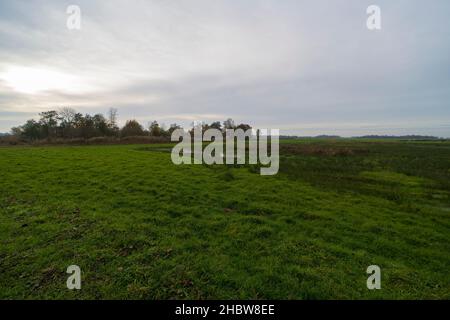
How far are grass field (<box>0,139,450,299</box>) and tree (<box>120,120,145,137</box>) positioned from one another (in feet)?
229

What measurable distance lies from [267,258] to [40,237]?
6438mm

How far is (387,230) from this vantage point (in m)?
6.76

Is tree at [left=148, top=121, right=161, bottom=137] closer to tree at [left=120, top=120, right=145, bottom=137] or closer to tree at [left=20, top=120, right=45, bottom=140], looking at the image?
tree at [left=120, top=120, right=145, bottom=137]

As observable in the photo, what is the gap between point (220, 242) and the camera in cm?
593

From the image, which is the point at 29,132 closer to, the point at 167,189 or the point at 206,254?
the point at 167,189

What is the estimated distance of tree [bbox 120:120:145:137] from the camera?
7640 cm

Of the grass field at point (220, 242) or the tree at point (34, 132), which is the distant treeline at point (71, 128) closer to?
the tree at point (34, 132)

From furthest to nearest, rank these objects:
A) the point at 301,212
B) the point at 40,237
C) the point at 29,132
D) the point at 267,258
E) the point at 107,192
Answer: the point at 29,132, the point at 107,192, the point at 301,212, the point at 40,237, the point at 267,258

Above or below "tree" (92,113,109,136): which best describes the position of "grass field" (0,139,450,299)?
below

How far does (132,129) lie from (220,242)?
81815 millimetres

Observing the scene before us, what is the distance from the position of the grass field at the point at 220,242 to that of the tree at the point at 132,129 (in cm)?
6977

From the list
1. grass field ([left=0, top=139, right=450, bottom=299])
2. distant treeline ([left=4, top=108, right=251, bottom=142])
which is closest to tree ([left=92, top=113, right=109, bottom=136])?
distant treeline ([left=4, top=108, right=251, bottom=142])
